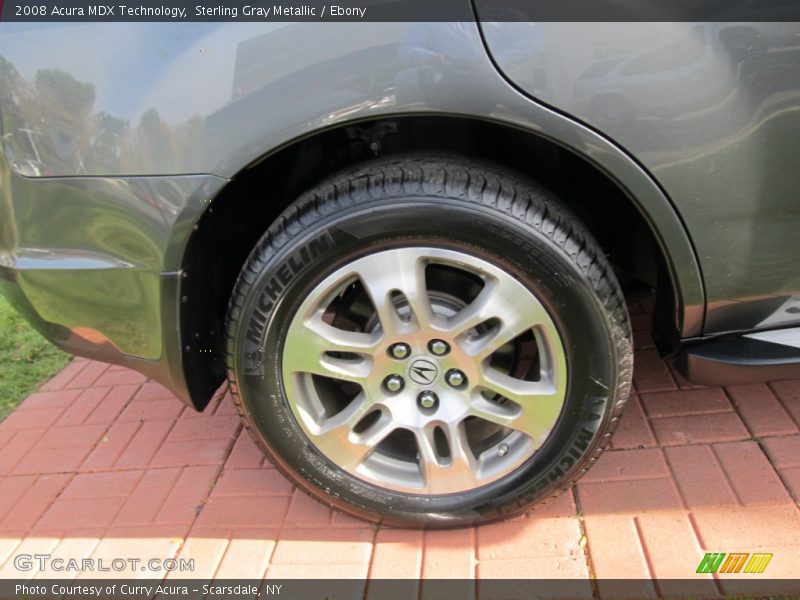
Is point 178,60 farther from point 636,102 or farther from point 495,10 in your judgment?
point 636,102

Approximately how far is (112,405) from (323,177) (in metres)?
1.60

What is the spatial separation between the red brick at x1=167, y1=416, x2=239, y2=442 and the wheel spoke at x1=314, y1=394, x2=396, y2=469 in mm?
760

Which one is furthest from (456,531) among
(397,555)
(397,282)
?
(397,282)

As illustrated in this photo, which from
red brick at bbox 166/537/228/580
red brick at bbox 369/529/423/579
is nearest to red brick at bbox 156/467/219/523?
red brick at bbox 166/537/228/580

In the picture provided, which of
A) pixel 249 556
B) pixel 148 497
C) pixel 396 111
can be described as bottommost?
pixel 249 556

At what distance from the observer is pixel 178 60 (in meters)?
1.44

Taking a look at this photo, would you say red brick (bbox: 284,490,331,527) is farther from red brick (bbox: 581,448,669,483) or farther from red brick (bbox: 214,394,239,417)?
red brick (bbox: 581,448,669,483)

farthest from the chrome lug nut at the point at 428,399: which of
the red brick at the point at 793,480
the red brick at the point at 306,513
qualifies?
the red brick at the point at 793,480

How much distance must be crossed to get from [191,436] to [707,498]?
1.85 metres

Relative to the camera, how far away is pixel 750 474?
1938 mm

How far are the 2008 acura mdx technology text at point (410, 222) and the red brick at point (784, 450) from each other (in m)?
0.46

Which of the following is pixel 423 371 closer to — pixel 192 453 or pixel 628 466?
pixel 628 466

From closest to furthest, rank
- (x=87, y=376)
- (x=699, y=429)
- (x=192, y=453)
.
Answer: (x=699, y=429) → (x=192, y=453) → (x=87, y=376)

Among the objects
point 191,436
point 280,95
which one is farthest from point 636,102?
point 191,436
